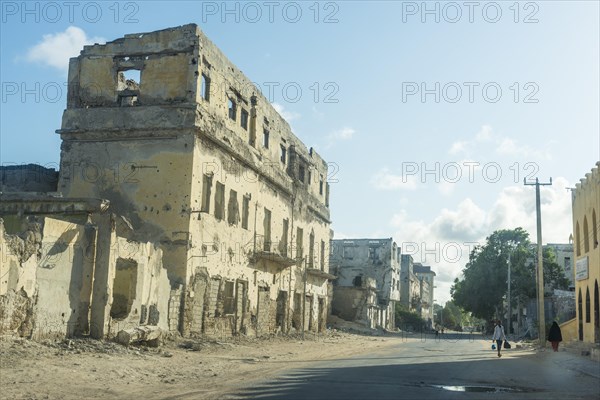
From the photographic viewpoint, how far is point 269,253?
96.5 ft

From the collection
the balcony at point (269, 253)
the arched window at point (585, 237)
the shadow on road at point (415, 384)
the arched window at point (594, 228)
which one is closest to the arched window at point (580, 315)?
the arched window at point (585, 237)

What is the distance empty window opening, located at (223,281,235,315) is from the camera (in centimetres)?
2655

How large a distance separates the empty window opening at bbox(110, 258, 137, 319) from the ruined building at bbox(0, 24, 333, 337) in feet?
0.10

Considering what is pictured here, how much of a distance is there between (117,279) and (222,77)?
10096mm

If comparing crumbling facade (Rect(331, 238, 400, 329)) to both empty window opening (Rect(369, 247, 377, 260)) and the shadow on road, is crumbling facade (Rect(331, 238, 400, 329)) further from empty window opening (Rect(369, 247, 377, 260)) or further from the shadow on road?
the shadow on road

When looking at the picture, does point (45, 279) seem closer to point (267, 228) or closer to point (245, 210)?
point (245, 210)

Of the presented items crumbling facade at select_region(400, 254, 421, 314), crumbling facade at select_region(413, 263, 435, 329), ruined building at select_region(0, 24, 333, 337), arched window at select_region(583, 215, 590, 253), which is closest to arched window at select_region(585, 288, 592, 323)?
arched window at select_region(583, 215, 590, 253)

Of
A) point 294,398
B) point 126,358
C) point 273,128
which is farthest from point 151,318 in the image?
point 273,128

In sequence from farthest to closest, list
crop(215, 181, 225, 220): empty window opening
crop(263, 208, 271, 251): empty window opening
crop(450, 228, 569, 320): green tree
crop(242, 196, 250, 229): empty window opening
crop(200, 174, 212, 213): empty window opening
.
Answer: crop(450, 228, 569, 320): green tree
crop(263, 208, 271, 251): empty window opening
crop(242, 196, 250, 229): empty window opening
crop(215, 181, 225, 220): empty window opening
crop(200, 174, 212, 213): empty window opening

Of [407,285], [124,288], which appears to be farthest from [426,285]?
[124,288]

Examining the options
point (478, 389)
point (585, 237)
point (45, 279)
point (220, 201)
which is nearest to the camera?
point (478, 389)

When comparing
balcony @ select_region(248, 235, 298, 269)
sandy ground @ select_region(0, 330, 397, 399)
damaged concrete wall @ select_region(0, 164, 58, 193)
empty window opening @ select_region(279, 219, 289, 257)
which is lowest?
sandy ground @ select_region(0, 330, 397, 399)

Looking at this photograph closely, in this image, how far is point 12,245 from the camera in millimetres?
14164

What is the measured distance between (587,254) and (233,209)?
15.3m
